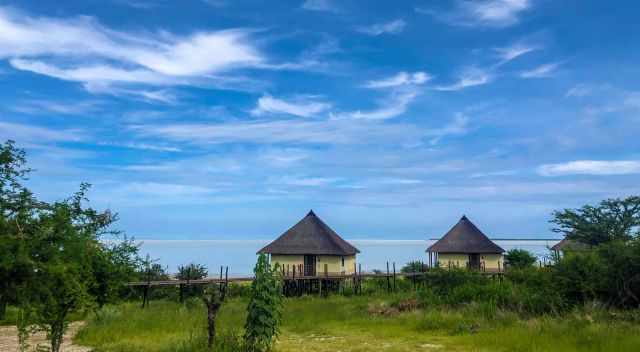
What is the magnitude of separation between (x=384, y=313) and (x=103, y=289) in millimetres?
11392

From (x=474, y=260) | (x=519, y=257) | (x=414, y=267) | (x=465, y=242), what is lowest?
(x=414, y=267)

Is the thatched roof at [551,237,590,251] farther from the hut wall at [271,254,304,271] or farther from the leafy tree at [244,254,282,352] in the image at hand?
the leafy tree at [244,254,282,352]

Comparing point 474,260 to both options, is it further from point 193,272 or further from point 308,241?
point 193,272

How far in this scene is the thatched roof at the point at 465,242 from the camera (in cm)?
4222

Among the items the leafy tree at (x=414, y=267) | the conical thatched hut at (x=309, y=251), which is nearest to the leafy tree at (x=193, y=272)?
the conical thatched hut at (x=309, y=251)

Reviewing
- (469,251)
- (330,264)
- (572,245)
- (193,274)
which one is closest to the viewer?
(193,274)

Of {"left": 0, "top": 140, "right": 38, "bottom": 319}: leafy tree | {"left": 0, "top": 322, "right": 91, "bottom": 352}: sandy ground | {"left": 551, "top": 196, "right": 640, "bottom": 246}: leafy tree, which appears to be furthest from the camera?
{"left": 551, "top": 196, "right": 640, "bottom": 246}: leafy tree

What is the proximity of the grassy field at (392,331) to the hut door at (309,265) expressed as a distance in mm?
15992

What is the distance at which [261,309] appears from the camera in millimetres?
11578

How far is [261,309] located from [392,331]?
19.5ft

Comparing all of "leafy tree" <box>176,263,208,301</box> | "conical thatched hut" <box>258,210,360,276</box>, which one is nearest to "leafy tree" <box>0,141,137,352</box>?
"leafy tree" <box>176,263,208,301</box>

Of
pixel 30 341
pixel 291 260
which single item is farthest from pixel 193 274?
pixel 30 341

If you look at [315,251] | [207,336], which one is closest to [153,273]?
[315,251]

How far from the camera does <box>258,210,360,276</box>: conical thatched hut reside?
37.2 meters
